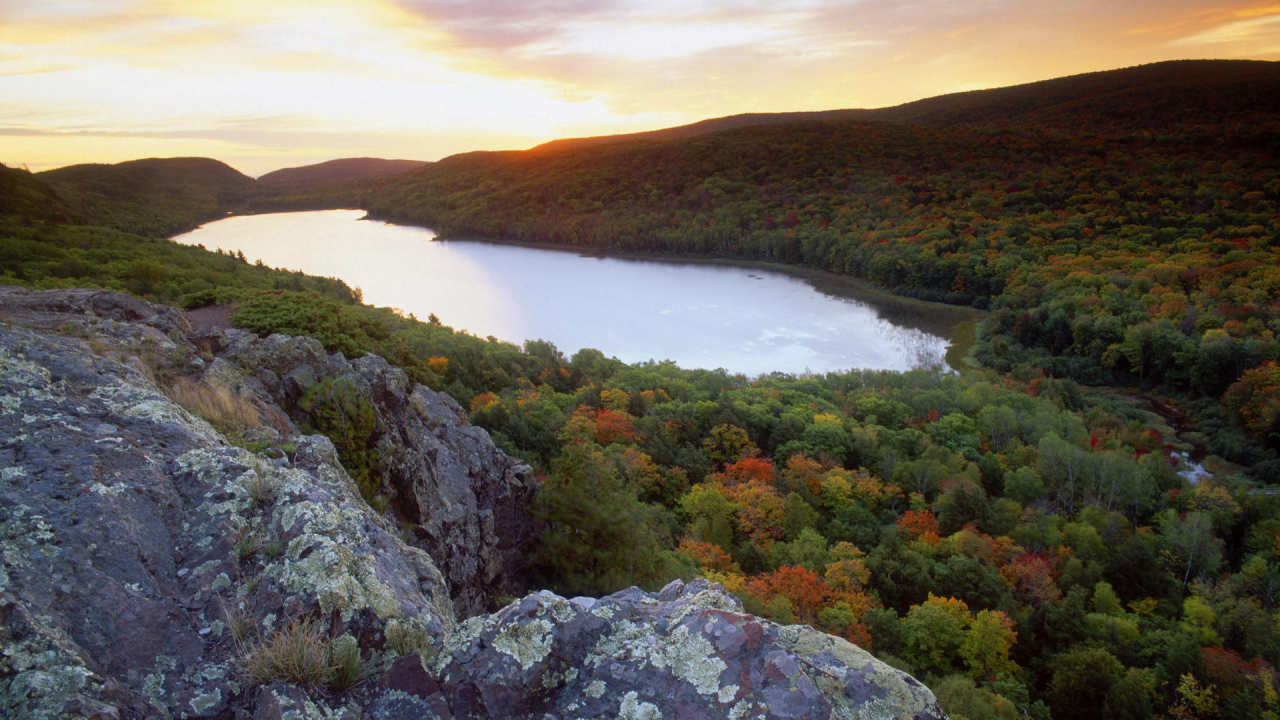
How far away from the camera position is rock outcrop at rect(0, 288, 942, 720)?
2.46 metres

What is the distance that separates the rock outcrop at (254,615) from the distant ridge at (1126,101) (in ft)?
469

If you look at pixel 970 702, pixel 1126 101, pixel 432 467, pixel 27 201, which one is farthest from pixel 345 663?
pixel 1126 101

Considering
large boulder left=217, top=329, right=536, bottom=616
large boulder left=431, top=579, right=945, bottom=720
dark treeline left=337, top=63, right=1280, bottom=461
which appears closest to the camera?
large boulder left=431, top=579, right=945, bottom=720

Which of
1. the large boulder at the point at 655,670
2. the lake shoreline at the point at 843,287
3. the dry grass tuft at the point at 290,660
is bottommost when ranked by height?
the lake shoreline at the point at 843,287

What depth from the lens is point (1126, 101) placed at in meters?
123

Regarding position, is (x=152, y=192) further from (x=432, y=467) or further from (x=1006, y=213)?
(x=1006, y=213)

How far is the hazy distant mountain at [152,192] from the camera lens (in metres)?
55.0

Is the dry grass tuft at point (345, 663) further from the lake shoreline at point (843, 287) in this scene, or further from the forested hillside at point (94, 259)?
the lake shoreline at point (843, 287)

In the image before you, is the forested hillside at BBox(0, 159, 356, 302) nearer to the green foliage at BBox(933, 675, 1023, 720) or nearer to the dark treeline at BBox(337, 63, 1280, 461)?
the green foliage at BBox(933, 675, 1023, 720)

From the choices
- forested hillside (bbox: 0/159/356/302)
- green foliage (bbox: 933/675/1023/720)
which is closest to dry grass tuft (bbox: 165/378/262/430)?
forested hillside (bbox: 0/159/356/302)

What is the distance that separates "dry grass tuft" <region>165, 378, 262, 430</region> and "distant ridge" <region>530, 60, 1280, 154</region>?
14397 centimetres

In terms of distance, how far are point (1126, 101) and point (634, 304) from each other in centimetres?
12885

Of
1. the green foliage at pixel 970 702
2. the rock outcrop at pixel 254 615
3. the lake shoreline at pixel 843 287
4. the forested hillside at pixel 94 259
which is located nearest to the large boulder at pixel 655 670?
the rock outcrop at pixel 254 615

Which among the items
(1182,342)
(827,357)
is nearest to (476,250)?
(827,357)
